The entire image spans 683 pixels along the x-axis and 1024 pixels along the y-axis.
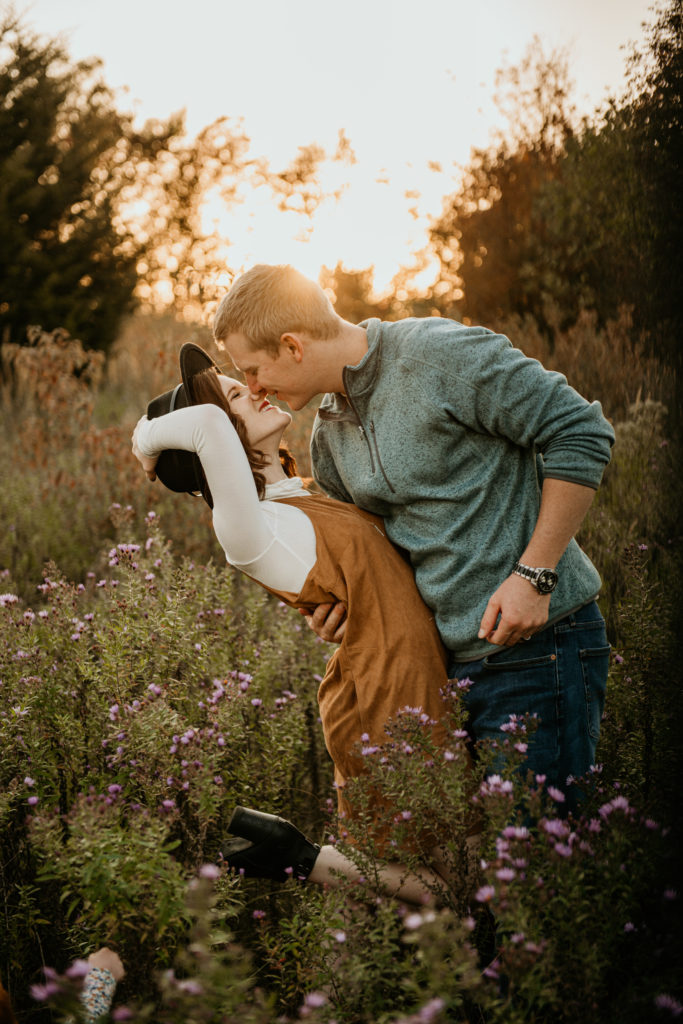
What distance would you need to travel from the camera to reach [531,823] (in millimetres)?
2258

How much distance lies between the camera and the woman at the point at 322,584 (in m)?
2.27

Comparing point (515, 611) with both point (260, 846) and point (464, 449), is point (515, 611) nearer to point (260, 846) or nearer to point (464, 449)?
point (464, 449)

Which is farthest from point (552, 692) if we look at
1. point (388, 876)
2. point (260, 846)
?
point (260, 846)

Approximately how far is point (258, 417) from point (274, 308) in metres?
0.42

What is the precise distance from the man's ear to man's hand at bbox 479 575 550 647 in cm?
93

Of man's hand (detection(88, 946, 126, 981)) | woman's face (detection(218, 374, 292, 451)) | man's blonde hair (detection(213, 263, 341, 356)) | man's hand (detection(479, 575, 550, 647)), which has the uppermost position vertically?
man's blonde hair (detection(213, 263, 341, 356))

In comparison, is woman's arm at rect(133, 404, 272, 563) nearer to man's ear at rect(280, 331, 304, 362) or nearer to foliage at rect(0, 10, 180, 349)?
man's ear at rect(280, 331, 304, 362)

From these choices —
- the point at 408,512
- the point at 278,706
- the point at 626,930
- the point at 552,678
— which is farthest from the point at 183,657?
the point at 626,930

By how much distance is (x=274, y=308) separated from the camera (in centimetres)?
237

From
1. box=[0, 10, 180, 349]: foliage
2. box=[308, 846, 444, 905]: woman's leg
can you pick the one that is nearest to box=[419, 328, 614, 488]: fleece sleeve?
box=[308, 846, 444, 905]: woman's leg

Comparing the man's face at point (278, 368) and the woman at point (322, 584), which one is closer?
the woman at point (322, 584)

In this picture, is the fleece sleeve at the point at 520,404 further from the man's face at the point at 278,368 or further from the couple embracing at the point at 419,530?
the man's face at the point at 278,368

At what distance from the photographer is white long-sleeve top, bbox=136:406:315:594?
2.25 metres

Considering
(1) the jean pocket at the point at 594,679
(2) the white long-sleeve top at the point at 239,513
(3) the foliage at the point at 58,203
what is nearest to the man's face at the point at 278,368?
(2) the white long-sleeve top at the point at 239,513
